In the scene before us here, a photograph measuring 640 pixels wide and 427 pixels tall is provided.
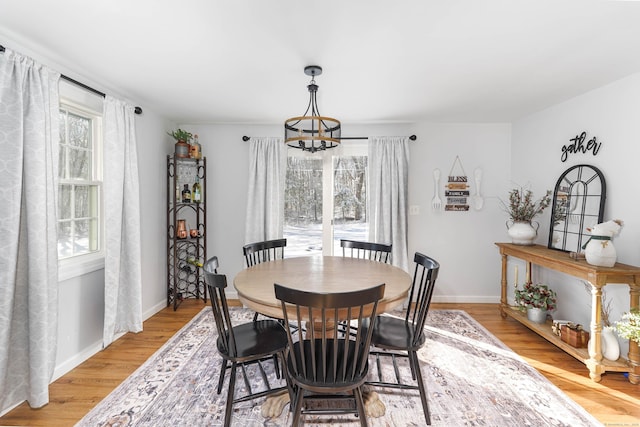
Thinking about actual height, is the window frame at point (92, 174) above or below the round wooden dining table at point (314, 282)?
above

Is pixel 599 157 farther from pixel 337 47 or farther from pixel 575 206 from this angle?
pixel 337 47

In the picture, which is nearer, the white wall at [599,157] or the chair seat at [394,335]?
the chair seat at [394,335]

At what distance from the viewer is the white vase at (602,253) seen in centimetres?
244

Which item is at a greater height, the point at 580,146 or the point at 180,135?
the point at 180,135

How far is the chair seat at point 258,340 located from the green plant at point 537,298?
2490mm

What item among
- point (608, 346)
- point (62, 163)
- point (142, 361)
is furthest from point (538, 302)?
point (62, 163)

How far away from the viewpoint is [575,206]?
311 cm

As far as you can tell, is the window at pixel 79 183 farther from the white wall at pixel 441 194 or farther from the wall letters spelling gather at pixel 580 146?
the wall letters spelling gather at pixel 580 146

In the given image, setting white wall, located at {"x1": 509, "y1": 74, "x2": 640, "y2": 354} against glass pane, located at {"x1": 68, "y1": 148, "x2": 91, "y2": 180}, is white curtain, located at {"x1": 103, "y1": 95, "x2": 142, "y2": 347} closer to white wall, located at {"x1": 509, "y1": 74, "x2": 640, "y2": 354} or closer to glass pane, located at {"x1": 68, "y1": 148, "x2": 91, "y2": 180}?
glass pane, located at {"x1": 68, "y1": 148, "x2": 91, "y2": 180}

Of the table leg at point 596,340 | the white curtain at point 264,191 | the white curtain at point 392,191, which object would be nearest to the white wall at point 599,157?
the table leg at point 596,340

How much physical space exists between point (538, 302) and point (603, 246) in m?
0.94

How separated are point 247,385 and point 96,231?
194cm

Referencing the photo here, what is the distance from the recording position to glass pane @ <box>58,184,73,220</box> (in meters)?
2.59

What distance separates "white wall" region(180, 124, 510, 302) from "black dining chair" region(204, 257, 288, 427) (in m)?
2.22
